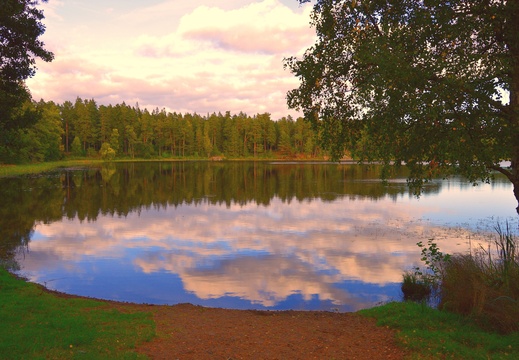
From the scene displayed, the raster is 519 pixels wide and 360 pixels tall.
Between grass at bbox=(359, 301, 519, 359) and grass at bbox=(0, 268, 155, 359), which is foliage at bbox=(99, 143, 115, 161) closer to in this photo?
grass at bbox=(0, 268, 155, 359)

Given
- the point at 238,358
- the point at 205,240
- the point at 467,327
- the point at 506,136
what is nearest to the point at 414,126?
the point at 506,136

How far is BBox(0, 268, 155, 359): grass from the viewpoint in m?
8.08

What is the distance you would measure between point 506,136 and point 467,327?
477 centimetres

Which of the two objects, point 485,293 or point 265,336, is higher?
point 485,293

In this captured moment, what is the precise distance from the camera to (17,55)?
791 inches

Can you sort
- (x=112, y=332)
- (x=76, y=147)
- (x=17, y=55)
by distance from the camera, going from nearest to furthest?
(x=112, y=332), (x=17, y=55), (x=76, y=147)

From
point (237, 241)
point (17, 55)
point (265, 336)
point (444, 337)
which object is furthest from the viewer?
point (237, 241)

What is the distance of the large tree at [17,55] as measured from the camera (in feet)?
62.7

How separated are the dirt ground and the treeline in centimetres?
9782

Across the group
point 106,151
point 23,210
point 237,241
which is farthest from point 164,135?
point 237,241

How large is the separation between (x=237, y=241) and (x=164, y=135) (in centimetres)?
13650

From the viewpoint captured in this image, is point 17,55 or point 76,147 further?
point 76,147

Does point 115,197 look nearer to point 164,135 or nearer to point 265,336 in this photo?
point 265,336

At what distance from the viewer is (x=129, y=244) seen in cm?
2336
